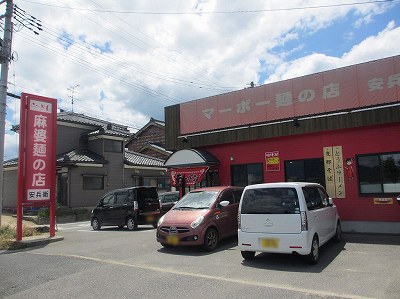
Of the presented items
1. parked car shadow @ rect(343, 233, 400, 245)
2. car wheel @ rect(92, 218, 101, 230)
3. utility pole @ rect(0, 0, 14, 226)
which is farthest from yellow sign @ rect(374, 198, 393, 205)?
utility pole @ rect(0, 0, 14, 226)

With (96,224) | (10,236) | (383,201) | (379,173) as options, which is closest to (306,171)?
(379,173)

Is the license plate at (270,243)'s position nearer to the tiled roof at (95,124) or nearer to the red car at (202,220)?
the red car at (202,220)

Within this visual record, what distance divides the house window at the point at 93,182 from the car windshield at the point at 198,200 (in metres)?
15.1

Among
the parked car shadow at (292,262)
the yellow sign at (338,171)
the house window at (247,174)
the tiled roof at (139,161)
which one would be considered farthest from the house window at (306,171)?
the tiled roof at (139,161)

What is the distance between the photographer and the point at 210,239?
30.5ft

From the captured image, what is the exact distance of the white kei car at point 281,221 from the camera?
23.5 feet

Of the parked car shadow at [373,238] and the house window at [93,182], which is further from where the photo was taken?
the house window at [93,182]

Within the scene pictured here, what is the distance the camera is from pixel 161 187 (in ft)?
99.1

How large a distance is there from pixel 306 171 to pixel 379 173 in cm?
233

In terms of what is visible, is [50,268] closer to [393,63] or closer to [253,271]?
[253,271]

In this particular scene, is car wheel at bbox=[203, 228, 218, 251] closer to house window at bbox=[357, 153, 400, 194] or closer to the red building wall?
the red building wall

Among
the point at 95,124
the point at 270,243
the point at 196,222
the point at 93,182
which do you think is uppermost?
the point at 95,124

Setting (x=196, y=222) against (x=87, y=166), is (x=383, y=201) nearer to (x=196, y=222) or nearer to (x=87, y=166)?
(x=196, y=222)

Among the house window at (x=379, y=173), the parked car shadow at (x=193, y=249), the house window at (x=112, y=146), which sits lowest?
the parked car shadow at (x=193, y=249)
